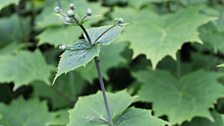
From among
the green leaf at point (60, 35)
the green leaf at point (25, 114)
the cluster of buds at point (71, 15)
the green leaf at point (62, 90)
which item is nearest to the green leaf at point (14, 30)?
the green leaf at point (62, 90)

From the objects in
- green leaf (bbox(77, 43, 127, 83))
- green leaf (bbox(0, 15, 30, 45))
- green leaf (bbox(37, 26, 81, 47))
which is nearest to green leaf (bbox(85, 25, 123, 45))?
green leaf (bbox(37, 26, 81, 47))

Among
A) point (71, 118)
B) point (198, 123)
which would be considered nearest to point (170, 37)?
point (198, 123)

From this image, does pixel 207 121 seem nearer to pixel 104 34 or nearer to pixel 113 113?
pixel 113 113

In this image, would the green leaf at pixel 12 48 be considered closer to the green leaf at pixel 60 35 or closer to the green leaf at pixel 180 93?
the green leaf at pixel 60 35

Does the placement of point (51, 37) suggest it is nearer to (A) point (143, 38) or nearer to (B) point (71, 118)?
(A) point (143, 38)

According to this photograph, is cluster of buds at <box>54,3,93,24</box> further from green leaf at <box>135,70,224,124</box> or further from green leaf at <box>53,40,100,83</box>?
green leaf at <box>135,70,224,124</box>

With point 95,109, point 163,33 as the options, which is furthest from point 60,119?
point 163,33
